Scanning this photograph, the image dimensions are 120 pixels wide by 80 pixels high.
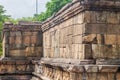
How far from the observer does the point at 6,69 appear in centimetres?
1460

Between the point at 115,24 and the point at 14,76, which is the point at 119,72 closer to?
the point at 115,24

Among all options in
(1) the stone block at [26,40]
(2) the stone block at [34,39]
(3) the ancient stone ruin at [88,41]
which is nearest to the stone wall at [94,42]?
(3) the ancient stone ruin at [88,41]

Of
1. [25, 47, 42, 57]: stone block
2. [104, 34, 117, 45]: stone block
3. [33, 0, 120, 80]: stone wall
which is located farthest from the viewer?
[25, 47, 42, 57]: stone block

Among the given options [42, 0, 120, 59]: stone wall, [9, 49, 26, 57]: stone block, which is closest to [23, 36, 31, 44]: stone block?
[9, 49, 26, 57]: stone block

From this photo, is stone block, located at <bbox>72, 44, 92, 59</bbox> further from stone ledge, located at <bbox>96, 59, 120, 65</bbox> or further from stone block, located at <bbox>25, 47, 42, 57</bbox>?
stone block, located at <bbox>25, 47, 42, 57</bbox>

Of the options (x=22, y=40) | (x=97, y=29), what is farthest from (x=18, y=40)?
(x=97, y=29)

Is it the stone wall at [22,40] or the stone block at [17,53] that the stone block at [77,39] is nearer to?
the stone wall at [22,40]

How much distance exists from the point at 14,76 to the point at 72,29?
→ 6867 mm

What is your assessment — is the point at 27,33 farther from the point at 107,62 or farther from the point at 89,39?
the point at 107,62

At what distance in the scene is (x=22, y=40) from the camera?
14.8 meters

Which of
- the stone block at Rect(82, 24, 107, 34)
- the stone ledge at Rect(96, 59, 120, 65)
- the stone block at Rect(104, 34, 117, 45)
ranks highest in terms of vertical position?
the stone block at Rect(82, 24, 107, 34)

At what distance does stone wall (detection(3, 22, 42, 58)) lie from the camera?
1473cm

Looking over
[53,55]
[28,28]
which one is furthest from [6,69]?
[53,55]

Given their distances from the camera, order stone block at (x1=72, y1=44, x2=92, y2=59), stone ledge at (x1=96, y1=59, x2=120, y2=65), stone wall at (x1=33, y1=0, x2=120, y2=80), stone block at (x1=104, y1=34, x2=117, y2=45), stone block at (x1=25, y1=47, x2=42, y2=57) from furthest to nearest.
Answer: stone block at (x1=25, y1=47, x2=42, y2=57) < stone block at (x1=104, y1=34, x2=117, y2=45) < stone block at (x1=72, y1=44, x2=92, y2=59) < stone ledge at (x1=96, y1=59, x2=120, y2=65) < stone wall at (x1=33, y1=0, x2=120, y2=80)
